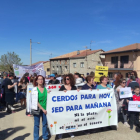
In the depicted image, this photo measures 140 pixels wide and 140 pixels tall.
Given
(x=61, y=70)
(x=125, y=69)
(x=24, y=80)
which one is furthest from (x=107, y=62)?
(x=24, y=80)

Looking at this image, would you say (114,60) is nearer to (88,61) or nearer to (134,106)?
(88,61)

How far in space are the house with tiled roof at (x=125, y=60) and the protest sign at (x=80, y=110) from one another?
23799 millimetres

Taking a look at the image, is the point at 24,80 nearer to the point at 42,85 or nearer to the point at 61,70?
the point at 42,85

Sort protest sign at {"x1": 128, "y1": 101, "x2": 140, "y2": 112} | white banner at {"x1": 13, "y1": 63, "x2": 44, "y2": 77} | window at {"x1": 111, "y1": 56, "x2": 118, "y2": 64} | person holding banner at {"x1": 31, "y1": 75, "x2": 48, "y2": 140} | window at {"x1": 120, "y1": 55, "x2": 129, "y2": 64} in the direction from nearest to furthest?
person holding banner at {"x1": 31, "y1": 75, "x2": 48, "y2": 140}, protest sign at {"x1": 128, "y1": 101, "x2": 140, "y2": 112}, white banner at {"x1": 13, "y1": 63, "x2": 44, "y2": 77}, window at {"x1": 120, "y1": 55, "x2": 129, "y2": 64}, window at {"x1": 111, "y1": 56, "x2": 118, "y2": 64}

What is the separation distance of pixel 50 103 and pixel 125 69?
26349 mm

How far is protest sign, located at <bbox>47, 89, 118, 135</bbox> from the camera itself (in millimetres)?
3529

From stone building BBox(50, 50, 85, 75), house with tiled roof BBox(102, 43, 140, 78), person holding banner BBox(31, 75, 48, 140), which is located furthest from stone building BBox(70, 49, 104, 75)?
person holding banner BBox(31, 75, 48, 140)

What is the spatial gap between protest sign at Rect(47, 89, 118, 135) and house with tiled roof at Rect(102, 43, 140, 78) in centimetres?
2380

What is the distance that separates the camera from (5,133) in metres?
4.06

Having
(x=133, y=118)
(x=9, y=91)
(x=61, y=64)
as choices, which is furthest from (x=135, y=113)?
(x=61, y=64)

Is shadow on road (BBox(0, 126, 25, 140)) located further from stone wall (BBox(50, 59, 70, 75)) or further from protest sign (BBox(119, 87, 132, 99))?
stone wall (BBox(50, 59, 70, 75))

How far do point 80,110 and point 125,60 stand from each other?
87.6ft

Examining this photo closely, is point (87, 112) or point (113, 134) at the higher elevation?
point (87, 112)

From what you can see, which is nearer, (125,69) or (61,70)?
(125,69)
